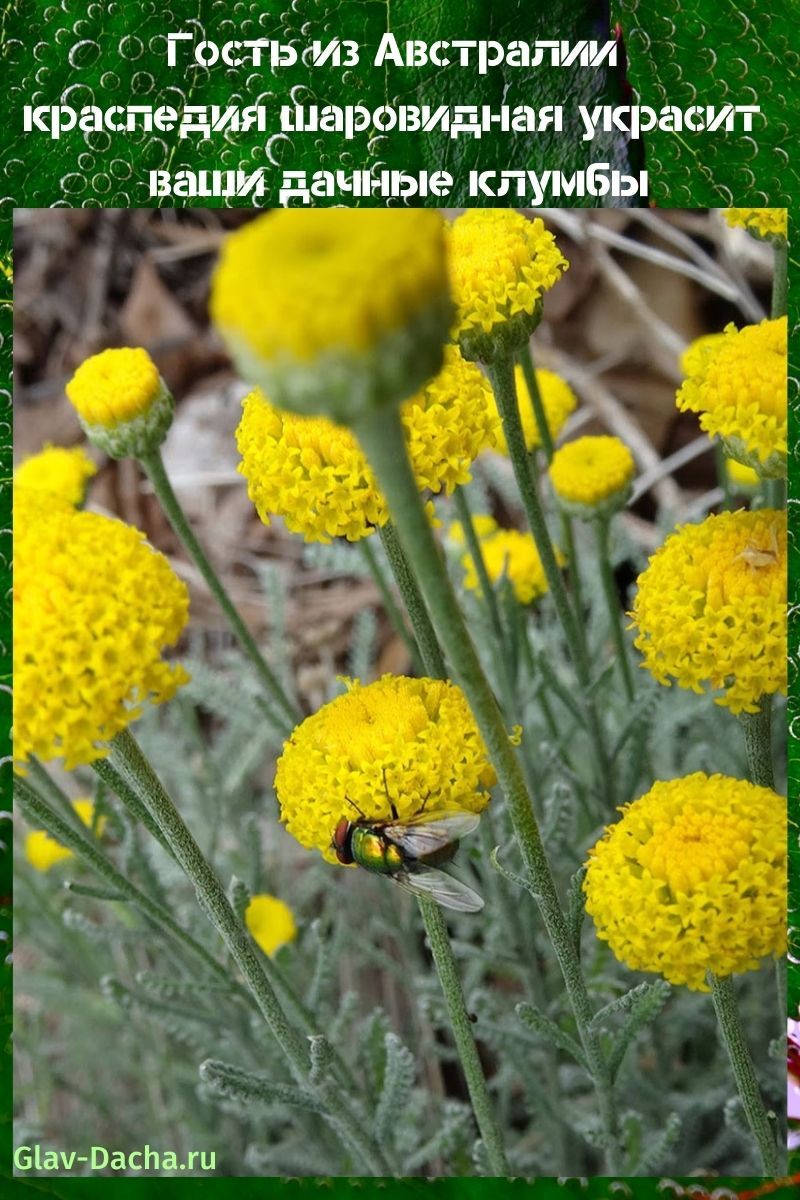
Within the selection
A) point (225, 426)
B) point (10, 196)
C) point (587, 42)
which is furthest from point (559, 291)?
point (10, 196)

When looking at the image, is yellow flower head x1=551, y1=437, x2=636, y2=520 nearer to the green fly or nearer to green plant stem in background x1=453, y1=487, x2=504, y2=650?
green plant stem in background x1=453, y1=487, x2=504, y2=650

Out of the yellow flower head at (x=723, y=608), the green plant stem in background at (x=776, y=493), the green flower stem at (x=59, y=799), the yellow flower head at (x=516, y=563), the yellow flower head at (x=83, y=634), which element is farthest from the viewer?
the yellow flower head at (x=516, y=563)

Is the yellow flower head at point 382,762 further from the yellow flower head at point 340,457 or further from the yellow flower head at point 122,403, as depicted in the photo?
the yellow flower head at point 122,403

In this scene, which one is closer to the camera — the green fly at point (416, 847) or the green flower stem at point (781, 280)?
the green fly at point (416, 847)

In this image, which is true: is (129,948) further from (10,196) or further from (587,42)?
(587,42)

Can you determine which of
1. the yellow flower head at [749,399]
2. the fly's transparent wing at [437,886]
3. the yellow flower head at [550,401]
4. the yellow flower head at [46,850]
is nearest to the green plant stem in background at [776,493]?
the yellow flower head at [749,399]

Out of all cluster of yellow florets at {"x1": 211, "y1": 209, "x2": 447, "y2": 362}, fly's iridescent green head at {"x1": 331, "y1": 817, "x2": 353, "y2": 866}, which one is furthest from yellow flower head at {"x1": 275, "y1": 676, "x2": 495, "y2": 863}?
cluster of yellow florets at {"x1": 211, "y1": 209, "x2": 447, "y2": 362}
